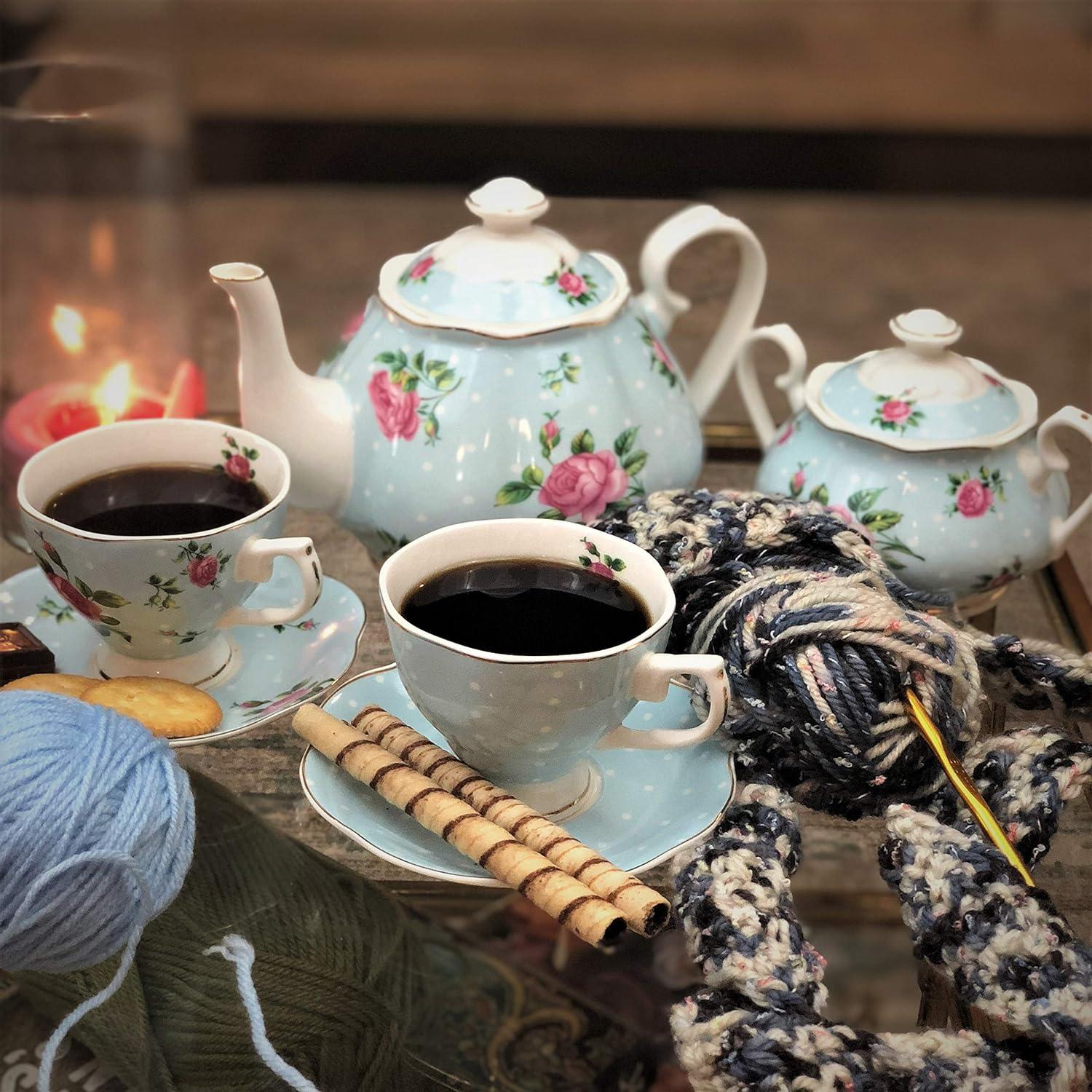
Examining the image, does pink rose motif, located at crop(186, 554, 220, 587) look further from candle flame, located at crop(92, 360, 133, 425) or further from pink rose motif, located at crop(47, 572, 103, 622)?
candle flame, located at crop(92, 360, 133, 425)

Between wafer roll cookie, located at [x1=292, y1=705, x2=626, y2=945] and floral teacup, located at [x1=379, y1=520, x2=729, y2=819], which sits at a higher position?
floral teacup, located at [x1=379, y1=520, x2=729, y2=819]

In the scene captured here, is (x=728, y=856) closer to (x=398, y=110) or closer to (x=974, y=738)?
(x=974, y=738)

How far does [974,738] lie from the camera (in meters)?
0.54

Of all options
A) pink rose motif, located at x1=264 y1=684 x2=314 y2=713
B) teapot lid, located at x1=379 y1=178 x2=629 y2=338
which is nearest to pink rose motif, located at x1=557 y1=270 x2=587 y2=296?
teapot lid, located at x1=379 y1=178 x2=629 y2=338

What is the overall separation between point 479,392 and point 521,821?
21 centimetres

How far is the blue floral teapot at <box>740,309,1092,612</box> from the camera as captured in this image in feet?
2.08

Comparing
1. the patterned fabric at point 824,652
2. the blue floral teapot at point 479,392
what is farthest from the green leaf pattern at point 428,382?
the patterned fabric at point 824,652

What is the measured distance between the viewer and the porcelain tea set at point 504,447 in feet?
1.99

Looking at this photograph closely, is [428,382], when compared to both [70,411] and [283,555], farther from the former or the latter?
[70,411]

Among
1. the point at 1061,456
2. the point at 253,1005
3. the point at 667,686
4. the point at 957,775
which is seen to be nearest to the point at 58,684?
the point at 253,1005

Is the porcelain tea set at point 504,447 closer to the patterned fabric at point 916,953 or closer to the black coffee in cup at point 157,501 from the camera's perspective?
the black coffee in cup at point 157,501

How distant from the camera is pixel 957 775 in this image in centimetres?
51

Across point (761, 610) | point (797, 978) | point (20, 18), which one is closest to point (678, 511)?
point (761, 610)

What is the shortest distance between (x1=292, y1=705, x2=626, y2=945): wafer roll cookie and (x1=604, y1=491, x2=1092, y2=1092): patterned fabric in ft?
0.13
